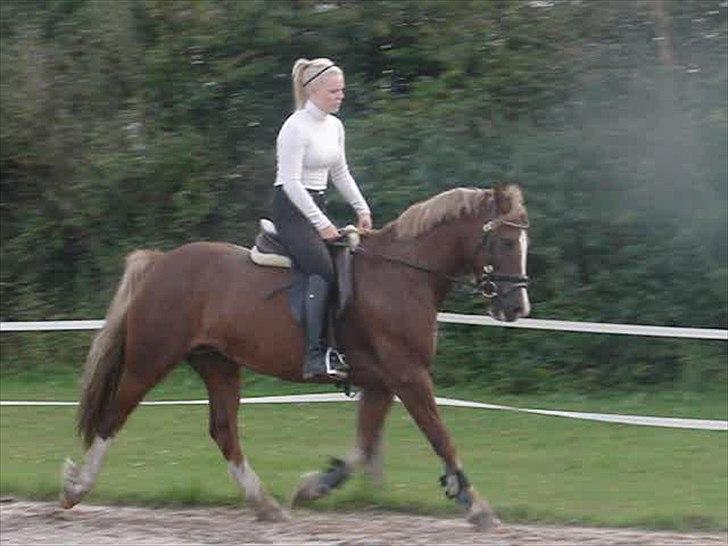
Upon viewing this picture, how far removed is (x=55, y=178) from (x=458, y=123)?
5368 mm

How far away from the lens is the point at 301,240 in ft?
29.1

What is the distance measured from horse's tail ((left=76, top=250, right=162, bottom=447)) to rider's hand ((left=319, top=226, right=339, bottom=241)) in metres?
1.33

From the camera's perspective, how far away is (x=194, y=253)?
9.50 metres

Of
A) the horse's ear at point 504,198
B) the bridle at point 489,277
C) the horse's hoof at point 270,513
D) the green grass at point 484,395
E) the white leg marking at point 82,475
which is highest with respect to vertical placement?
the horse's ear at point 504,198

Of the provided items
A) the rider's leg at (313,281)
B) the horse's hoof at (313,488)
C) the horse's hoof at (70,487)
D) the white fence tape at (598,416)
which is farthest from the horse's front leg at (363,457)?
the white fence tape at (598,416)

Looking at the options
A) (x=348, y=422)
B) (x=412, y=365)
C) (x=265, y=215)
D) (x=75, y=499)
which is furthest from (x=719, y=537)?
(x=265, y=215)

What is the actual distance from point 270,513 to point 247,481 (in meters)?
0.29

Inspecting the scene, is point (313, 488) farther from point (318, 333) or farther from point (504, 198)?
point (504, 198)

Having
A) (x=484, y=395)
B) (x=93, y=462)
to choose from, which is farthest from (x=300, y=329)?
(x=484, y=395)

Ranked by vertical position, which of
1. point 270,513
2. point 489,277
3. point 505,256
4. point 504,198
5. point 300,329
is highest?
point 504,198

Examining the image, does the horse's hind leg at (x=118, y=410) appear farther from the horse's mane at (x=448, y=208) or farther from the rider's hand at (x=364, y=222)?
the horse's mane at (x=448, y=208)

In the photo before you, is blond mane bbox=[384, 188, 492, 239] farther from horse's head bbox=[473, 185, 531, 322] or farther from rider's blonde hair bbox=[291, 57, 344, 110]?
rider's blonde hair bbox=[291, 57, 344, 110]

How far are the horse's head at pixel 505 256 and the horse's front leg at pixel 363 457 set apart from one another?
3.16 ft

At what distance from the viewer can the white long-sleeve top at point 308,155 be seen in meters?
8.80
